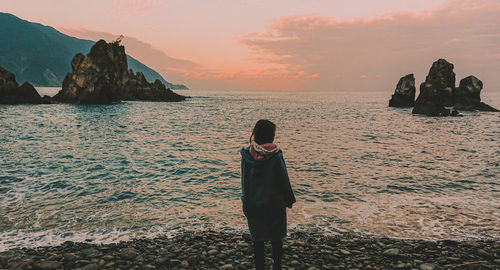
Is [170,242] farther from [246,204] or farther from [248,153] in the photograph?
[248,153]

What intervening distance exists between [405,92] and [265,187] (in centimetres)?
10909

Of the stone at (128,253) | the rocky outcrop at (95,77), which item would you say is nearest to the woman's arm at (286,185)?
the stone at (128,253)

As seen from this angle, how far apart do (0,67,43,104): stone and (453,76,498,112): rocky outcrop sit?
398ft

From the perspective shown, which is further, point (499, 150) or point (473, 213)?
point (499, 150)

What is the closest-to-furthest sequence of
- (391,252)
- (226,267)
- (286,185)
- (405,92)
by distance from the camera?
1. (286,185)
2. (226,267)
3. (391,252)
4. (405,92)

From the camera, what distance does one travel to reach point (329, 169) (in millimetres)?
18672

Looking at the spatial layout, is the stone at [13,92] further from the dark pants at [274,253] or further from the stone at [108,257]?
the dark pants at [274,253]

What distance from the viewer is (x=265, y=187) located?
5047 mm

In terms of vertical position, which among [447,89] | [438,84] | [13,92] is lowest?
[13,92]

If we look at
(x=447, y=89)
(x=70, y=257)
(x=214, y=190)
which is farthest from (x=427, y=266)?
(x=447, y=89)

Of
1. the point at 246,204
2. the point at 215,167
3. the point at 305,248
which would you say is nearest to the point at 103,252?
the point at 246,204

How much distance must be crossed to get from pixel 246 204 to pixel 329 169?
14.4m

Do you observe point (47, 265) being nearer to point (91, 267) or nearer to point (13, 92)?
point (91, 267)

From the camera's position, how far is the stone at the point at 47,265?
6.53 metres
